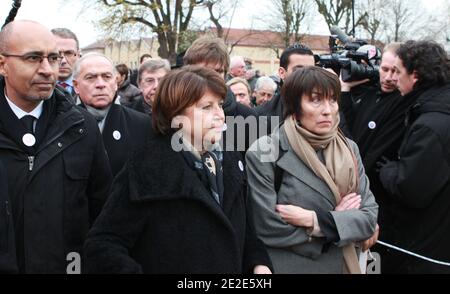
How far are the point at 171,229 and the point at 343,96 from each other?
2548 millimetres

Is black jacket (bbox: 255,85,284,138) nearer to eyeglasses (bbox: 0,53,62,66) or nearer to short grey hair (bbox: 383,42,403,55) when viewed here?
short grey hair (bbox: 383,42,403,55)

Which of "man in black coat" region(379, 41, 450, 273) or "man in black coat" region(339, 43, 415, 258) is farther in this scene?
"man in black coat" region(339, 43, 415, 258)

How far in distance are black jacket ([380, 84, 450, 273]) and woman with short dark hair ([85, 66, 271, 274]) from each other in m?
1.39

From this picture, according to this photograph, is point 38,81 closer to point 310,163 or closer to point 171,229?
point 171,229

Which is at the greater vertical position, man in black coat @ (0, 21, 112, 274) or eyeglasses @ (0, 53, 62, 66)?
eyeglasses @ (0, 53, 62, 66)

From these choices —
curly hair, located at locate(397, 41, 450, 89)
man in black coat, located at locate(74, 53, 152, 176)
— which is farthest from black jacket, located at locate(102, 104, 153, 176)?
curly hair, located at locate(397, 41, 450, 89)

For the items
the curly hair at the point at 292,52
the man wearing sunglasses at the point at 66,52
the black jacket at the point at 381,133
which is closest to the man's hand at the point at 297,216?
the black jacket at the point at 381,133

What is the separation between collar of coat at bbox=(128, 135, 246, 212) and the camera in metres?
2.33

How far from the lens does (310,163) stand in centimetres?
296

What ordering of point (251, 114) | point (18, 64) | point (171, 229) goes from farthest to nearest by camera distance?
1. point (251, 114)
2. point (18, 64)
3. point (171, 229)

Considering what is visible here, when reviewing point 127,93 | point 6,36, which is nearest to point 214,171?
point 6,36

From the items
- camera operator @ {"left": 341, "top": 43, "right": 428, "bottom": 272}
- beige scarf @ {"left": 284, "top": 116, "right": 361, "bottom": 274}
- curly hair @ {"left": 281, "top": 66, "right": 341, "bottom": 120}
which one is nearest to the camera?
beige scarf @ {"left": 284, "top": 116, "right": 361, "bottom": 274}

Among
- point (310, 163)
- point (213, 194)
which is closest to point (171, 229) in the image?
point (213, 194)
